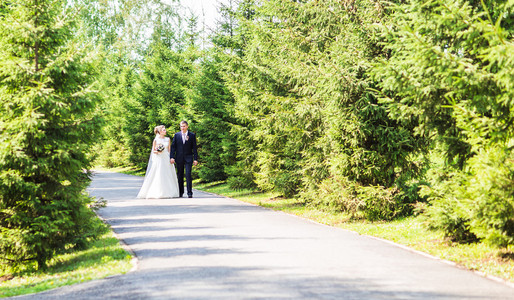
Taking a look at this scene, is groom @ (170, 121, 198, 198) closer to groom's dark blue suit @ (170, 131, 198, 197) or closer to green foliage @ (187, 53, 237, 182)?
groom's dark blue suit @ (170, 131, 198, 197)

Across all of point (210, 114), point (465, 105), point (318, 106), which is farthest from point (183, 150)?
point (465, 105)

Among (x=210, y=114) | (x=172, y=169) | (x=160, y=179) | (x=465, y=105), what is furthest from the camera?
(x=210, y=114)

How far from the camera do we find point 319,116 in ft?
45.1

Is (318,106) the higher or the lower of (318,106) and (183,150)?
the higher

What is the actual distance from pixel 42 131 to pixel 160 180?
8890mm

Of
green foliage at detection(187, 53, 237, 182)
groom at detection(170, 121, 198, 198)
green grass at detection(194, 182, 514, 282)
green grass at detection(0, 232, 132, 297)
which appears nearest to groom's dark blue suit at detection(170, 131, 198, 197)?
groom at detection(170, 121, 198, 198)

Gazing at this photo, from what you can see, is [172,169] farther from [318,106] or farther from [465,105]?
[465,105]

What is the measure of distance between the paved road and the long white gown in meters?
5.73

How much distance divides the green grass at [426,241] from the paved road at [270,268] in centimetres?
39

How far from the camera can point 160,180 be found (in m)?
17.4

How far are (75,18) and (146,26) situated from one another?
27.3 meters

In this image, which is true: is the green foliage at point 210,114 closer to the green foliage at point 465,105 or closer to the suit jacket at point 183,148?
the suit jacket at point 183,148

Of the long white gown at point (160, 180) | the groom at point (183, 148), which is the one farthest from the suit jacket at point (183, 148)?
the long white gown at point (160, 180)

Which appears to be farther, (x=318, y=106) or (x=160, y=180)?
(x=160, y=180)
